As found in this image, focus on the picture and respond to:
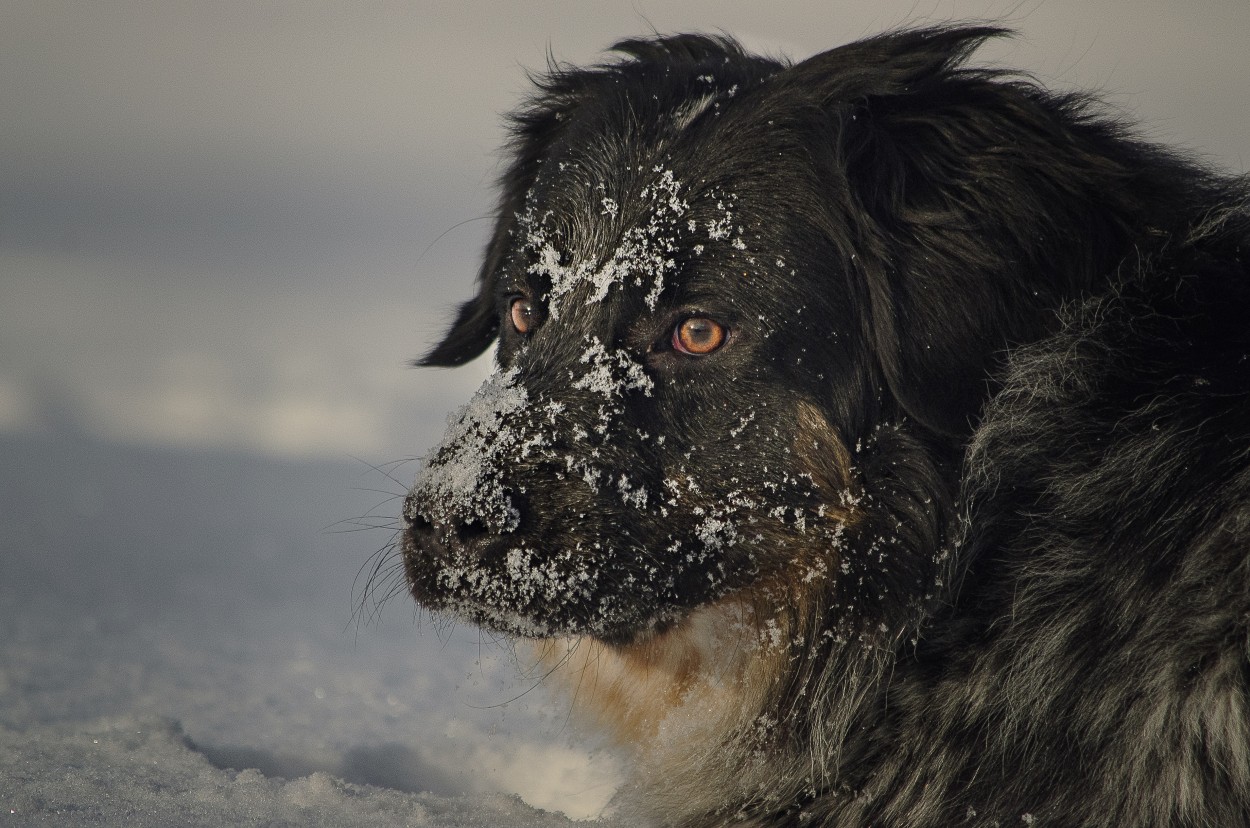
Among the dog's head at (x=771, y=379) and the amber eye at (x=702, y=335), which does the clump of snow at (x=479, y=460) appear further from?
the amber eye at (x=702, y=335)

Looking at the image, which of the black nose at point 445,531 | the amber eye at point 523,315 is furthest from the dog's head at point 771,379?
the amber eye at point 523,315

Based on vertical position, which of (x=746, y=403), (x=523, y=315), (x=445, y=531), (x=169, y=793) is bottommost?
(x=169, y=793)

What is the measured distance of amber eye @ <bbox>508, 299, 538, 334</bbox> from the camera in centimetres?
300

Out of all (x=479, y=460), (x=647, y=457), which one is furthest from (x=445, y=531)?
(x=647, y=457)

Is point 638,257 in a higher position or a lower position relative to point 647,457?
higher

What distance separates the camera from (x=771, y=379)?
263cm

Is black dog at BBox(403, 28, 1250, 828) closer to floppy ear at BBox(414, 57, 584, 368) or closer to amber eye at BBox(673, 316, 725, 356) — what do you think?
amber eye at BBox(673, 316, 725, 356)

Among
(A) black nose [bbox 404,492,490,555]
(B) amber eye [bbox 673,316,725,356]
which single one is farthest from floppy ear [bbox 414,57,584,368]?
(A) black nose [bbox 404,492,490,555]

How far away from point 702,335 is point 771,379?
8.5 inches

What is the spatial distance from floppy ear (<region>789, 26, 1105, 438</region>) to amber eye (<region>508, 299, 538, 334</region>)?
0.93 m

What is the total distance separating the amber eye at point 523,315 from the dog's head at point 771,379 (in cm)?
22

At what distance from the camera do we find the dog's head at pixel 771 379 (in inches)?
101

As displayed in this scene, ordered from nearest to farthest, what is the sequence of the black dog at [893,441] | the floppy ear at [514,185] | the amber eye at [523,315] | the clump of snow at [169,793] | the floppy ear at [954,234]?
1. the black dog at [893,441]
2. the floppy ear at [954,234]
3. the clump of snow at [169,793]
4. the amber eye at [523,315]
5. the floppy ear at [514,185]

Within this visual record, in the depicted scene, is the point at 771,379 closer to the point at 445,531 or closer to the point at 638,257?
the point at 638,257
